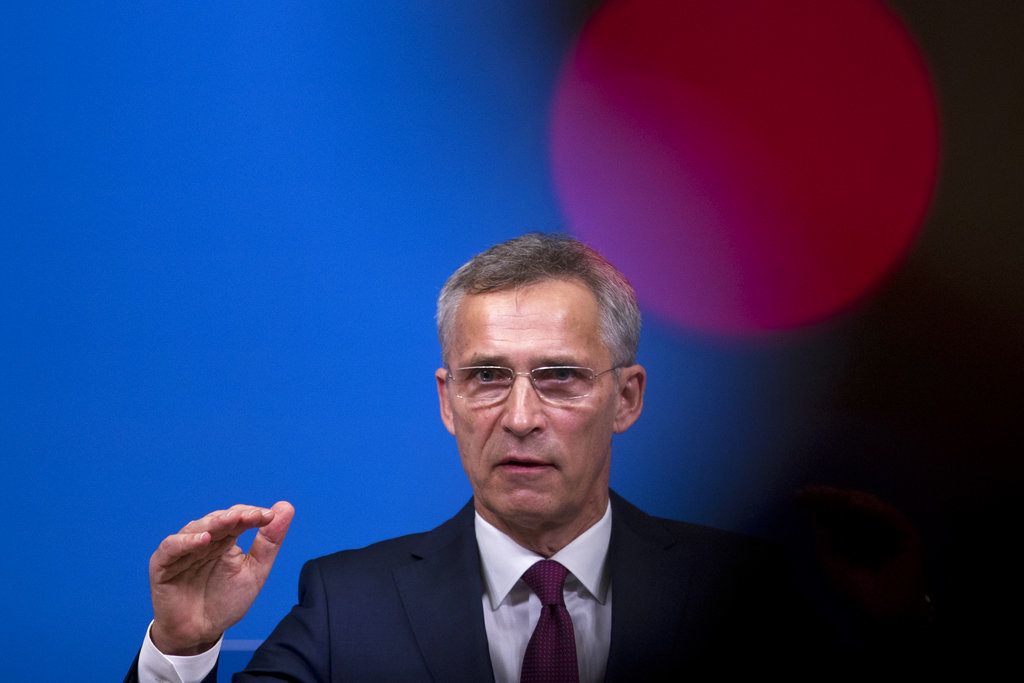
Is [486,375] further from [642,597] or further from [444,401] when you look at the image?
[642,597]

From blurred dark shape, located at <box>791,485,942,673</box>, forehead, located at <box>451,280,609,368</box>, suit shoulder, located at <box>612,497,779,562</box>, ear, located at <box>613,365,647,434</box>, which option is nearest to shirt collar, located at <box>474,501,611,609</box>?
suit shoulder, located at <box>612,497,779,562</box>

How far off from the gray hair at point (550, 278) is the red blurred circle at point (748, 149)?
1.00ft

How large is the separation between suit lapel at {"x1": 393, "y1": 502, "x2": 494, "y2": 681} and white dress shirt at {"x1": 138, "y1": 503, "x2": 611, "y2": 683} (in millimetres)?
40

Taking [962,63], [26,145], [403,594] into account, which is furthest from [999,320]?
[26,145]

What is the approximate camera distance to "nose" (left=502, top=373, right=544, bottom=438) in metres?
2.10

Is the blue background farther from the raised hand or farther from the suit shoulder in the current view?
the raised hand

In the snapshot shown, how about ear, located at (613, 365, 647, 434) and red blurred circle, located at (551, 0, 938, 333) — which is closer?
ear, located at (613, 365, 647, 434)

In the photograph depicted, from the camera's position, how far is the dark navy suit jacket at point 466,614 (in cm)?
213

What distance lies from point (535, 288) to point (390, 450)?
2.05 ft

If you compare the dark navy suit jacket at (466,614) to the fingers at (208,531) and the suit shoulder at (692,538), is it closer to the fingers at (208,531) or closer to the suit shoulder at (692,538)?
the suit shoulder at (692,538)

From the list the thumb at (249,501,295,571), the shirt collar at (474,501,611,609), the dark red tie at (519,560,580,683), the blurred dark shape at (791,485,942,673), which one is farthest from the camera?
the blurred dark shape at (791,485,942,673)

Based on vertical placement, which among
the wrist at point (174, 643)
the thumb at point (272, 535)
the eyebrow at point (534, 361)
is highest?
the eyebrow at point (534, 361)

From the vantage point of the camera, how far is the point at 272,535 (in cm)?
200

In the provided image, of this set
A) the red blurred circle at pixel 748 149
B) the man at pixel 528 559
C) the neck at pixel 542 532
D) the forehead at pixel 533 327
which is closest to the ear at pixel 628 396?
the man at pixel 528 559
